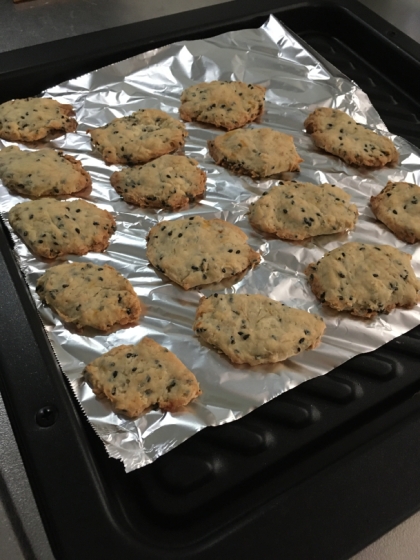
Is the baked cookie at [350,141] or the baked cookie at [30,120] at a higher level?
the baked cookie at [30,120]

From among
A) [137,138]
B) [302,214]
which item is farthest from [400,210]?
[137,138]

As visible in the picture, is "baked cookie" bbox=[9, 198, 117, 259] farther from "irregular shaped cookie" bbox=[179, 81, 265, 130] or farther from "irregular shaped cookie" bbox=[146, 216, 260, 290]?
"irregular shaped cookie" bbox=[179, 81, 265, 130]

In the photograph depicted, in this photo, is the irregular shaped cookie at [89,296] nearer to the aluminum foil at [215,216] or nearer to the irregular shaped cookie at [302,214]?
the aluminum foil at [215,216]

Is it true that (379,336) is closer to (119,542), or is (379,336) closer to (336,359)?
(336,359)

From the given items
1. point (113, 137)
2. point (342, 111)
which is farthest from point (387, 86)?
point (113, 137)

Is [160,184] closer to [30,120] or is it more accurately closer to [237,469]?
[30,120]

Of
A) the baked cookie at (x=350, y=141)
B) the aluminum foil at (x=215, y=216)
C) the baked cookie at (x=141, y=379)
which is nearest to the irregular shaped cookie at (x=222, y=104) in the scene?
the aluminum foil at (x=215, y=216)
